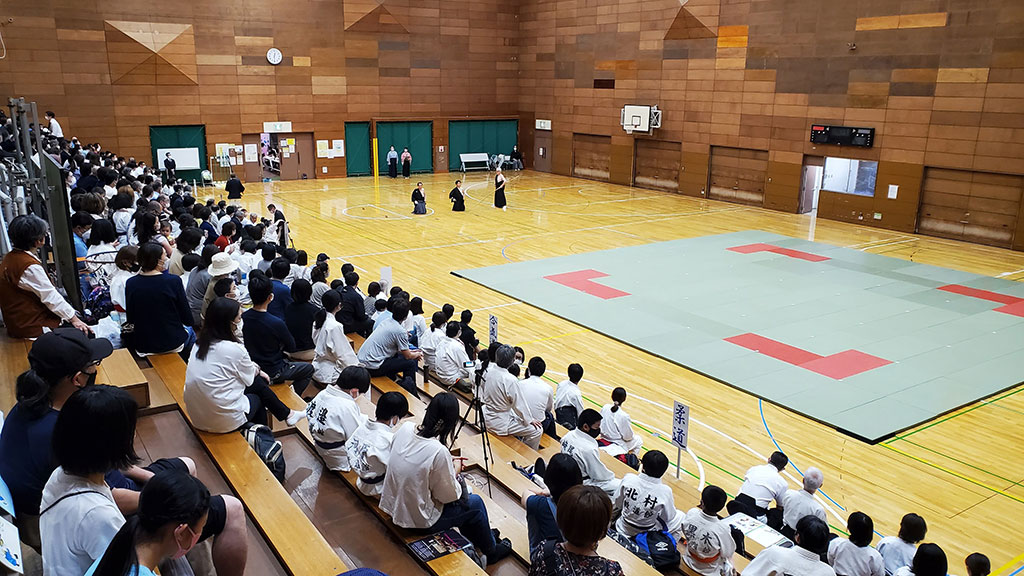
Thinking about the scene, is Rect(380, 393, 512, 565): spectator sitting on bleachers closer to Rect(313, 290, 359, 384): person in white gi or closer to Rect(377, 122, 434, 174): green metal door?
Rect(313, 290, 359, 384): person in white gi

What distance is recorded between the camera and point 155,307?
22.1ft

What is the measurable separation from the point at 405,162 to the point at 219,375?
1061 inches

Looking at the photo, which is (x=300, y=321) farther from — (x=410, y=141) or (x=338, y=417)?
(x=410, y=141)

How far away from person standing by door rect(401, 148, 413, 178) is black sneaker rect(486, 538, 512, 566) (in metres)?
27.5

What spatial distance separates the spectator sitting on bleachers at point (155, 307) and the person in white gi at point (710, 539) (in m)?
4.82

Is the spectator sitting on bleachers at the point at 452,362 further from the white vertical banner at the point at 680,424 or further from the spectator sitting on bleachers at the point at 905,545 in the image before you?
the spectator sitting on bleachers at the point at 905,545

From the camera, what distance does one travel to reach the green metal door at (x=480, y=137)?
33.5 meters

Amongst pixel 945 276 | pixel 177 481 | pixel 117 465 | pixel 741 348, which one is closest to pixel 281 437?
pixel 117 465

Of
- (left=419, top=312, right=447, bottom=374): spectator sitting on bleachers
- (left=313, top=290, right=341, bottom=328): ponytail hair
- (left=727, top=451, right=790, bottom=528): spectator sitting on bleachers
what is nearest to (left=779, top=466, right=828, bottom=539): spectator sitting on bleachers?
(left=727, top=451, right=790, bottom=528): spectator sitting on bleachers

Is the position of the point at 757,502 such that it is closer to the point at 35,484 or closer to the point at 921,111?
the point at 35,484

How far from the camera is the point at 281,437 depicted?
6.42 metres

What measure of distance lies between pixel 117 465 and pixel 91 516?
221mm

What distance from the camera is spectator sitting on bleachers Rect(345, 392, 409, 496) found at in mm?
5172

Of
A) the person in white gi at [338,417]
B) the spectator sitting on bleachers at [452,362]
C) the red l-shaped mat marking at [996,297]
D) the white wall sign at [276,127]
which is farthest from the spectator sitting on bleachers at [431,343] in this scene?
the white wall sign at [276,127]
